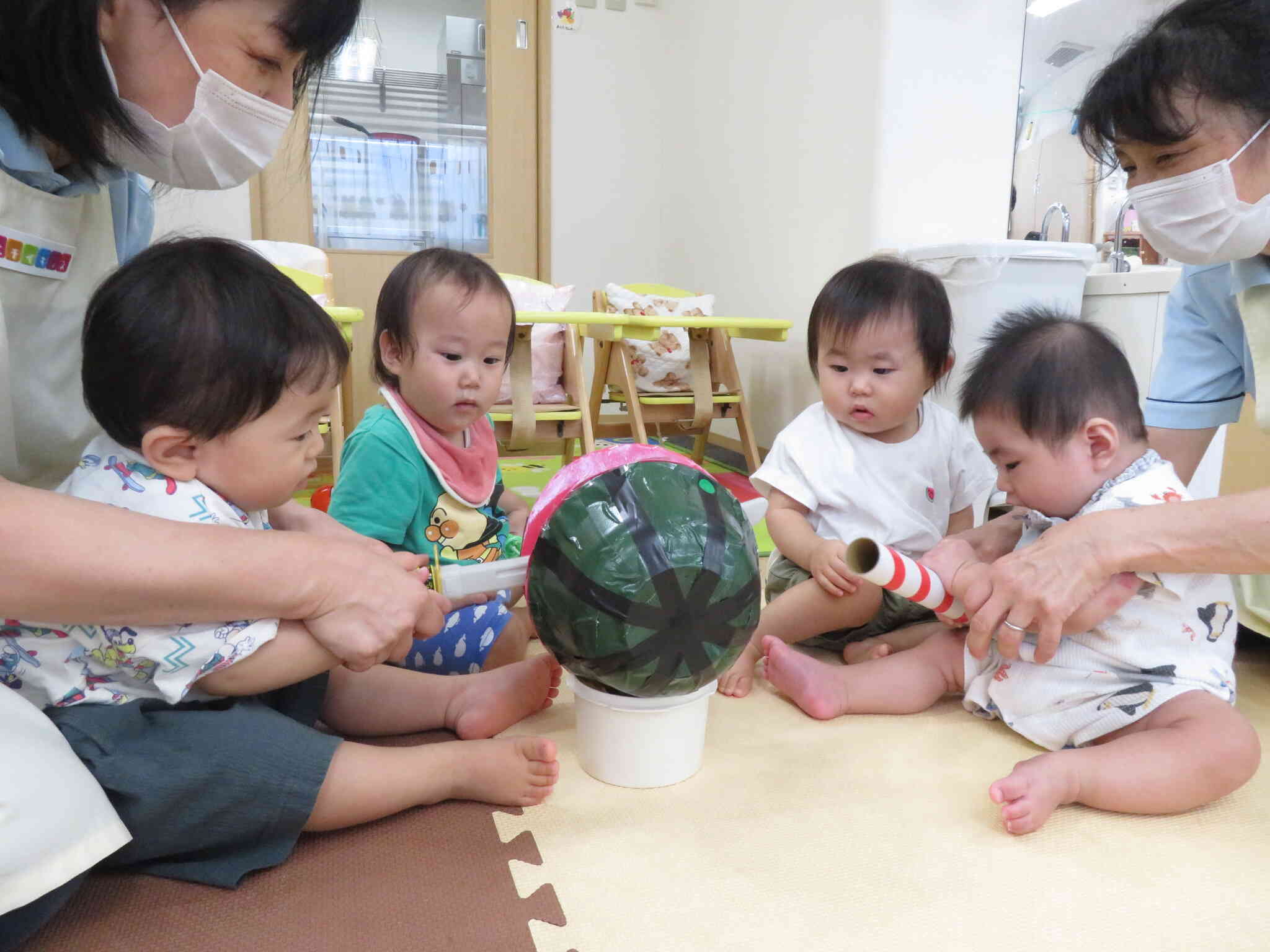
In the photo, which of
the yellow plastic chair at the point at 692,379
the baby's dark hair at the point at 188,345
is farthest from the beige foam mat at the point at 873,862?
the yellow plastic chair at the point at 692,379

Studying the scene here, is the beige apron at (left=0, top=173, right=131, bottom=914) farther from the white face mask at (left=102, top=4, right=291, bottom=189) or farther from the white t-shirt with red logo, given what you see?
the white t-shirt with red logo

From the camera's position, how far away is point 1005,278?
73.1 inches

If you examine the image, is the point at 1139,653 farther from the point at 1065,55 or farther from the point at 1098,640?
the point at 1065,55

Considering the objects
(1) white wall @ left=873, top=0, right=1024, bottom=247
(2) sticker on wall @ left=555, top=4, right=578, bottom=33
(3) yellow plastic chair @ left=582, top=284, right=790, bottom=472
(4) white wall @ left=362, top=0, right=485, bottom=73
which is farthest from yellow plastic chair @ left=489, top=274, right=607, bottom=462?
(2) sticker on wall @ left=555, top=4, right=578, bottom=33

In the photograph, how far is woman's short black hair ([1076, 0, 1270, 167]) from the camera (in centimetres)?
84

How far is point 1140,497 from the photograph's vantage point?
89 centimetres

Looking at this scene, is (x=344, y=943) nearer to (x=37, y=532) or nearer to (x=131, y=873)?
(x=131, y=873)

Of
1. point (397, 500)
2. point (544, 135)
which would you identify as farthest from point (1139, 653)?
point (544, 135)

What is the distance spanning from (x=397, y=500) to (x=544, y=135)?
2.88m

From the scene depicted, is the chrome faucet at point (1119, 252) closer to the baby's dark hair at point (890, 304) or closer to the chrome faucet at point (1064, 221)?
the chrome faucet at point (1064, 221)

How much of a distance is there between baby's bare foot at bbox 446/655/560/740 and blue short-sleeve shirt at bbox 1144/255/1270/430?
92cm

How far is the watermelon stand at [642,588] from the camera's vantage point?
74cm

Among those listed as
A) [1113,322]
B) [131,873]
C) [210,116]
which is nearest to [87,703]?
[131,873]

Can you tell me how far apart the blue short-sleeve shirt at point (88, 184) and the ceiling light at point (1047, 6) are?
2355 mm
